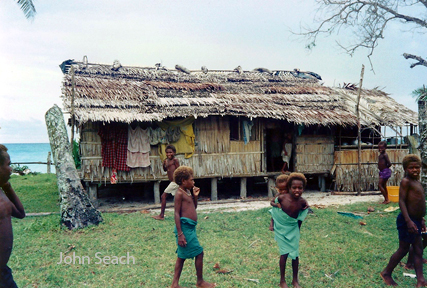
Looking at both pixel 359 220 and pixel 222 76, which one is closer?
pixel 359 220

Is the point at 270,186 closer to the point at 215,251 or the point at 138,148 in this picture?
the point at 138,148

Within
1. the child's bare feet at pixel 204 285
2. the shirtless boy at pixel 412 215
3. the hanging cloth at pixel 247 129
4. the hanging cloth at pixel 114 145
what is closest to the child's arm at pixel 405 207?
the shirtless boy at pixel 412 215

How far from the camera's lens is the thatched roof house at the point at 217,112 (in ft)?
29.5

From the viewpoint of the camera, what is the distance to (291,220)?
382cm

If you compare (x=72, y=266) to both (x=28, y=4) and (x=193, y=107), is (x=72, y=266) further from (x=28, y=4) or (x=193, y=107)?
(x=28, y=4)

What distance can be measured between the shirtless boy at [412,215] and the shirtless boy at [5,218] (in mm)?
4277

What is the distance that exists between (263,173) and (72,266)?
6.94 metres

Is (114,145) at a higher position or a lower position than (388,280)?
higher

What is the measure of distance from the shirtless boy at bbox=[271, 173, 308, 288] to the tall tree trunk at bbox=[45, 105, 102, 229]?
4.41 meters

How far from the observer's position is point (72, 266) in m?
4.70

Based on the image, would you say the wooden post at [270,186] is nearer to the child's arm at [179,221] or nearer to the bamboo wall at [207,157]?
the bamboo wall at [207,157]

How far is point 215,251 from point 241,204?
4.42m

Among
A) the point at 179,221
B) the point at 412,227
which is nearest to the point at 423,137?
the point at 412,227

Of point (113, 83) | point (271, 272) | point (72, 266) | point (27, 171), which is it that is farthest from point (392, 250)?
point (27, 171)
